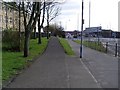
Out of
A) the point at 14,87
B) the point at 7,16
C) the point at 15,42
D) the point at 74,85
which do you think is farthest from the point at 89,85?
the point at 7,16

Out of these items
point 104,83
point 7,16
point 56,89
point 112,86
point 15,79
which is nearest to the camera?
point 56,89

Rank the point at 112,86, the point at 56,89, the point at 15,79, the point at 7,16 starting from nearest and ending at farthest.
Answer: the point at 56,89 → the point at 112,86 → the point at 15,79 → the point at 7,16

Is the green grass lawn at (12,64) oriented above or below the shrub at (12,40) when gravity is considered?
below

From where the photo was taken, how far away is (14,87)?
987cm

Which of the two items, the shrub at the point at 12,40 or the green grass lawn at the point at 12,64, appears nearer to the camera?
the green grass lawn at the point at 12,64

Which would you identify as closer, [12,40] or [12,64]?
[12,64]

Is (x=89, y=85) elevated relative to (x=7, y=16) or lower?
lower

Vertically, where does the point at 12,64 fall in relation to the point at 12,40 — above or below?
below

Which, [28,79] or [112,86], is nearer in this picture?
[112,86]

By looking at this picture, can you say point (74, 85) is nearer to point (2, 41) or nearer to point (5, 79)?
point (5, 79)

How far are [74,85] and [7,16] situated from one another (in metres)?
86.8

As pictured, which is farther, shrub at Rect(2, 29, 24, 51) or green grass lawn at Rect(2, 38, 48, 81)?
shrub at Rect(2, 29, 24, 51)

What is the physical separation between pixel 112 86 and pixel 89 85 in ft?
2.54

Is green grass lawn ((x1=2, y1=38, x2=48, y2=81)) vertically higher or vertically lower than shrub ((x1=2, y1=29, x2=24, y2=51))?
lower
